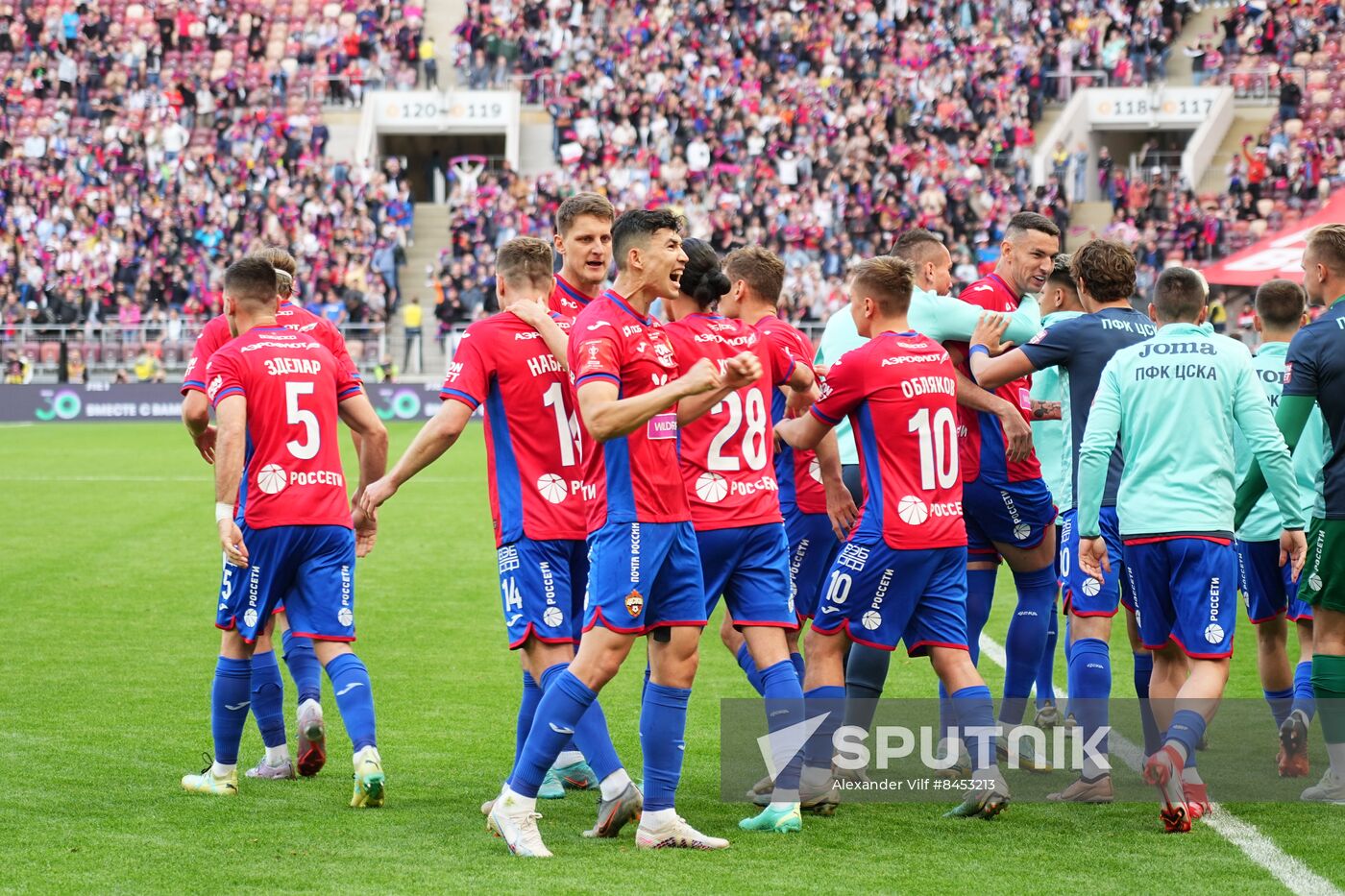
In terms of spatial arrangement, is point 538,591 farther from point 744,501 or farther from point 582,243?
point 582,243

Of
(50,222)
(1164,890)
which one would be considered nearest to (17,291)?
(50,222)

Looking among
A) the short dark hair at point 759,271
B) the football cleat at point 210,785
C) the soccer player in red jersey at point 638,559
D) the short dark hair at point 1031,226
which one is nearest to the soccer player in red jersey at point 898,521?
the short dark hair at point 759,271

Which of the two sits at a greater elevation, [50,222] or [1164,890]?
[50,222]

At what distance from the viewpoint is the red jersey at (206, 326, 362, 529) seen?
6762 millimetres

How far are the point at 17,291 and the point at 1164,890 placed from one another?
36306 mm

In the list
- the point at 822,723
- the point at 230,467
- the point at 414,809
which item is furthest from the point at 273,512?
the point at 822,723

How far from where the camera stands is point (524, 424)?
6586 mm

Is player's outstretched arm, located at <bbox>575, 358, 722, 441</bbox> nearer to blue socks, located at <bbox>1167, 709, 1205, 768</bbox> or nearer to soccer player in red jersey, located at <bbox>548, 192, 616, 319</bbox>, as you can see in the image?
soccer player in red jersey, located at <bbox>548, 192, 616, 319</bbox>

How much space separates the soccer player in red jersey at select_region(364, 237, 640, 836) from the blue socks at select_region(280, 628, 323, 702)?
2.93 ft

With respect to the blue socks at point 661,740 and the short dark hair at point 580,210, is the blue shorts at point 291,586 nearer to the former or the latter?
the blue socks at point 661,740

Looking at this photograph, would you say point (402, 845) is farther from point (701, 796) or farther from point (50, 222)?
point (50, 222)

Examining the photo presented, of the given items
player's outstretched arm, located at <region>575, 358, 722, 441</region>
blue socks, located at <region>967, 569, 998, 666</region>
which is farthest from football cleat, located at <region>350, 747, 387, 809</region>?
blue socks, located at <region>967, 569, 998, 666</region>

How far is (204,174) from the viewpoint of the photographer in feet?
133

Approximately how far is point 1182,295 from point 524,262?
2655 millimetres
